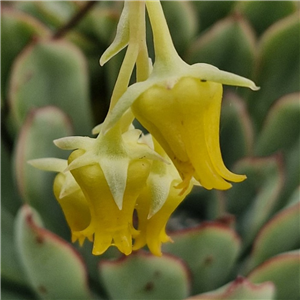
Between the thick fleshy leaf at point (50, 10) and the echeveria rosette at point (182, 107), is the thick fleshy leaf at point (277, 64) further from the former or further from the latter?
the echeveria rosette at point (182, 107)

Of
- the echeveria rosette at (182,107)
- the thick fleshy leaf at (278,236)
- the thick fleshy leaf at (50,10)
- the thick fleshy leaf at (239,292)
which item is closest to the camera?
the echeveria rosette at (182,107)

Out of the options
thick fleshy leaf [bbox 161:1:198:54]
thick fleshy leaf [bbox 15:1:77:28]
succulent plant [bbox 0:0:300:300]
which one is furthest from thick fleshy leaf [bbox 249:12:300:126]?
thick fleshy leaf [bbox 15:1:77:28]

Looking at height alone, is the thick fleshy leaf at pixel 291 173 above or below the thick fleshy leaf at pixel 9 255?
above

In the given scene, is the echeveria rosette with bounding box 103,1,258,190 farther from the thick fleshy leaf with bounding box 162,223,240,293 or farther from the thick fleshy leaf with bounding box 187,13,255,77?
the thick fleshy leaf with bounding box 187,13,255,77

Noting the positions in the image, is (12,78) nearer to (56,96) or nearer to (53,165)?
(56,96)

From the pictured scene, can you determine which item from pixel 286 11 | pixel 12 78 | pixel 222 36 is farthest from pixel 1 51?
pixel 286 11

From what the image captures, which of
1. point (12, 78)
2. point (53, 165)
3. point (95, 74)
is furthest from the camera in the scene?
point (95, 74)

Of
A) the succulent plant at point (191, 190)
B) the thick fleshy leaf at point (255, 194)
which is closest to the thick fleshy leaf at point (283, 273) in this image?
the succulent plant at point (191, 190)

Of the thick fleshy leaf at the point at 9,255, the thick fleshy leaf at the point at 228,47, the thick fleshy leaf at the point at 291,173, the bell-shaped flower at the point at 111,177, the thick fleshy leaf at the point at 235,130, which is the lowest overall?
the thick fleshy leaf at the point at 9,255
